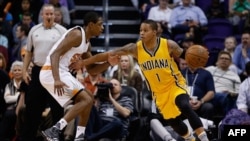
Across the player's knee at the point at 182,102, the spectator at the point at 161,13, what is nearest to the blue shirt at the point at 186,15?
the spectator at the point at 161,13

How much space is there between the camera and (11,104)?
12469 mm

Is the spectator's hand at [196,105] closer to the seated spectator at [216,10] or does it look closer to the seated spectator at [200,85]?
the seated spectator at [200,85]

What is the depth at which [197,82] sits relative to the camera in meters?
12.2

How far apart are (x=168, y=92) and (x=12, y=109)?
11.3 ft

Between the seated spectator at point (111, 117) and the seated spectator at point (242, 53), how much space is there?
2.59 metres

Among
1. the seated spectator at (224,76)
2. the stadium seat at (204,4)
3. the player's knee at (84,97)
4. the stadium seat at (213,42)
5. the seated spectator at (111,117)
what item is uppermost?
the stadium seat at (204,4)

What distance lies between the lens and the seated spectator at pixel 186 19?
1466cm

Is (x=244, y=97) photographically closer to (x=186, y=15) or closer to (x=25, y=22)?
(x=186, y=15)

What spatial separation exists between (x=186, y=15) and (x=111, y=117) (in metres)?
3.88

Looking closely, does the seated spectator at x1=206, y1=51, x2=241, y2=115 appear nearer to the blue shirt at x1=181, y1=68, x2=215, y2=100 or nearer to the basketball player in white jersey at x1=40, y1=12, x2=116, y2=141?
the blue shirt at x1=181, y1=68, x2=215, y2=100

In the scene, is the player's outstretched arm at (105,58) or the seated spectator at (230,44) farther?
the seated spectator at (230,44)

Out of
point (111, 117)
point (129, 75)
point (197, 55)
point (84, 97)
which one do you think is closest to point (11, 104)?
point (111, 117)

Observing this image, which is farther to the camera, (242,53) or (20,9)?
(20,9)

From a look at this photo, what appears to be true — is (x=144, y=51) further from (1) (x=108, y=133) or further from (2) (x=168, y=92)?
(1) (x=108, y=133)
